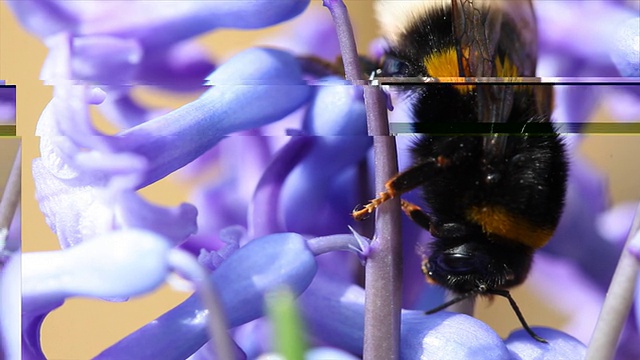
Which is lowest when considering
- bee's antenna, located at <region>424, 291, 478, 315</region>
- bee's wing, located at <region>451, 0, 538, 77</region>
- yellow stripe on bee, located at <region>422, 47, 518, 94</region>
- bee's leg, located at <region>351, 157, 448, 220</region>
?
bee's antenna, located at <region>424, 291, 478, 315</region>

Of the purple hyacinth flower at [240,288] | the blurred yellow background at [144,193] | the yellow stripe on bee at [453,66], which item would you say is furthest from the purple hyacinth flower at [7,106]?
the yellow stripe on bee at [453,66]

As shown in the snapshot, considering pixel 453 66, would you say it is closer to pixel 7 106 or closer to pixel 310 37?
pixel 310 37

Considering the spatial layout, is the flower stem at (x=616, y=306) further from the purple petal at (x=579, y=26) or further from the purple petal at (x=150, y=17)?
the purple petal at (x=150, y=17)

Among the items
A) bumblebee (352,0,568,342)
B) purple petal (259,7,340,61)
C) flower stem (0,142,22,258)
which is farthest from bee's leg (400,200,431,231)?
flower stem (0,142,22,258)

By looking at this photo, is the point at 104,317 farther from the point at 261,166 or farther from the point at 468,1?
the point at 468,1

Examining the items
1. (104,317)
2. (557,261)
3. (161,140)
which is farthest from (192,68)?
(557,261)

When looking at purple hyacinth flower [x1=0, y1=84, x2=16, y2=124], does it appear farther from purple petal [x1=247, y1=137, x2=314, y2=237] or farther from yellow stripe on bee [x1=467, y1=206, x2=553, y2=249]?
yellow stripe on bee [x1=467, y1=206, x2=553, y2=249]
